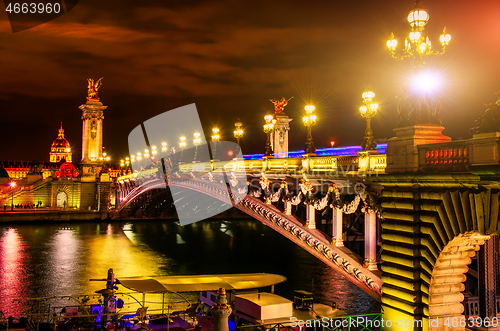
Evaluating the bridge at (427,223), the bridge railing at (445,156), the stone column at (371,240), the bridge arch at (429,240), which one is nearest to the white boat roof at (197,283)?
the stone column at (371,240)

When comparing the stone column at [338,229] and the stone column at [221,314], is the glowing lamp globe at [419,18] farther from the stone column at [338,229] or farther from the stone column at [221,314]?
the stone column at [221,314]

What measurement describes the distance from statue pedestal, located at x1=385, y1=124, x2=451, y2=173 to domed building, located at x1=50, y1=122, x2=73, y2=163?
18354cm

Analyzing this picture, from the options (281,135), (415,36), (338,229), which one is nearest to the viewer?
(415,36)

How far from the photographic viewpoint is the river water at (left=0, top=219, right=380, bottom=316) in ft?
94.0

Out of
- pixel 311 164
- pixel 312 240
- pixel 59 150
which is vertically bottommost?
pixel 312 240

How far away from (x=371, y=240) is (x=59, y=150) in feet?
601

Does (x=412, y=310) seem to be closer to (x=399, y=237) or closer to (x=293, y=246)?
(x=399, y=237)

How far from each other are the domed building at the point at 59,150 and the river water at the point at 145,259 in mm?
128148

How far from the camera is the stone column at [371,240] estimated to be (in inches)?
645

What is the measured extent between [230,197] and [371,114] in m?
15.6

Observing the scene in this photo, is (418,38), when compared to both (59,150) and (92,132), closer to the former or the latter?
(92,132)

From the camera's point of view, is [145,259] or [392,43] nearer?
[392,43]

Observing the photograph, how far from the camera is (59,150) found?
7195 inches

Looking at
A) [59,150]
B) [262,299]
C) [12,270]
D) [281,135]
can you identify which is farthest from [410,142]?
[59,150]
